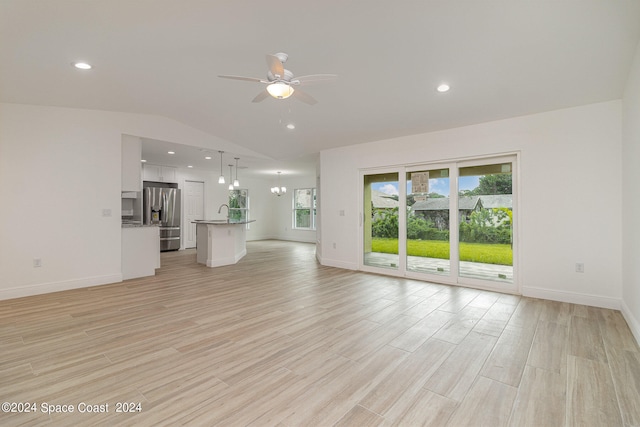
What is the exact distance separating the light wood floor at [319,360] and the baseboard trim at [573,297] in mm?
151

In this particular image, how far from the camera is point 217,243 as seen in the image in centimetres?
655

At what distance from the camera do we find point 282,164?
8477 millimetres

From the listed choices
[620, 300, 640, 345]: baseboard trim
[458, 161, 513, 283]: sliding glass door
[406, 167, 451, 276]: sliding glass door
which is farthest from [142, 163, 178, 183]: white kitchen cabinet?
[620, 300, 640, 345]: baseboard trim

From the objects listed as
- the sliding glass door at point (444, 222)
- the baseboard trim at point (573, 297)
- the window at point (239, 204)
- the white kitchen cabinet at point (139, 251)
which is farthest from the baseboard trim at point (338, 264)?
the window at point (239, 204)

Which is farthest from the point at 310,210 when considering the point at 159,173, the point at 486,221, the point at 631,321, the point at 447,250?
the point at 631,321

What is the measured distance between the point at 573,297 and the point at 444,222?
1981 millimetres

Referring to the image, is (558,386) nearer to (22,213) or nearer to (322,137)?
(322,137)

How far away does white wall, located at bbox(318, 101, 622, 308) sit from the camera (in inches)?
145

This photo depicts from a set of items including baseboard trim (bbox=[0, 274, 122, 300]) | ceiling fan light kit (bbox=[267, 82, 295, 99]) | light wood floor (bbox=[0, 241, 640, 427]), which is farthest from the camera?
baseboard trim (bbox=[0, 274, 122, 300])

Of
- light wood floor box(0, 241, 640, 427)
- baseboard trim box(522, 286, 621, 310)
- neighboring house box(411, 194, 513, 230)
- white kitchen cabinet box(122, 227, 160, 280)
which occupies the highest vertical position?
neighboring house box(411, 194, 513, 230)

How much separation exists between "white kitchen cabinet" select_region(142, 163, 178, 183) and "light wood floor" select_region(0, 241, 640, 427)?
16.4 feet

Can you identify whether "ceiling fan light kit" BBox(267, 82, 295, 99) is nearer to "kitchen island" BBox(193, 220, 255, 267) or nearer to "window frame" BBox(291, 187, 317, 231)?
"kitchen island" BBox(193, 220, 255, 267)

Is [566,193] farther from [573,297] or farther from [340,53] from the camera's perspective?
[340,53]

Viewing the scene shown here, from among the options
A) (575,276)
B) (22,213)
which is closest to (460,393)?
(575,276)
